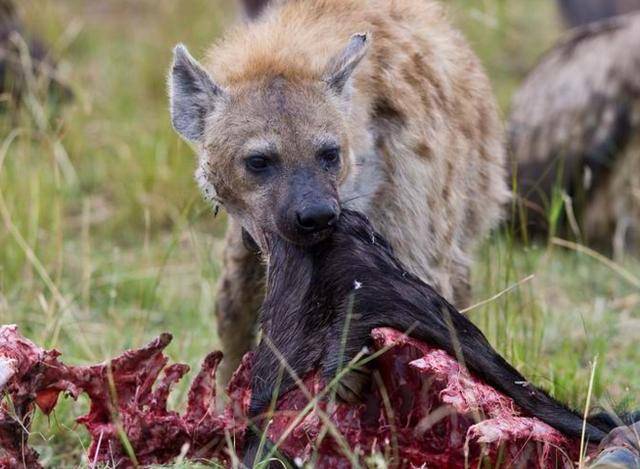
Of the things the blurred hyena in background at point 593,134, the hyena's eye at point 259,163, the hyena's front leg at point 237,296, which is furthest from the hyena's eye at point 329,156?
the blurred hyena in background at point 593,134

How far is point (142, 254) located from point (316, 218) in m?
2.22

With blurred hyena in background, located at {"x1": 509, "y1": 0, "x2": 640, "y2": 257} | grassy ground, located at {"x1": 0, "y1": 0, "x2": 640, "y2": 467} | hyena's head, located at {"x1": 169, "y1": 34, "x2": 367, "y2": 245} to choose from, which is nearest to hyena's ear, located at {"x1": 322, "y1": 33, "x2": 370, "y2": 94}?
hyena's head, located at {"x1": 169, "y1": 34, "x2": 367, "y2": 245}

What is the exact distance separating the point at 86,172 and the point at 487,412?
3.88 m

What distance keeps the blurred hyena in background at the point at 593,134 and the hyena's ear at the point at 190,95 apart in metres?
2.16

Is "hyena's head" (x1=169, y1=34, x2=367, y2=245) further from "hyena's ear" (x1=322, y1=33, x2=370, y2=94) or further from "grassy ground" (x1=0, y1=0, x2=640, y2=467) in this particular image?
"grassy ground" (x1=0, y1=0, x2=640, y2=467)

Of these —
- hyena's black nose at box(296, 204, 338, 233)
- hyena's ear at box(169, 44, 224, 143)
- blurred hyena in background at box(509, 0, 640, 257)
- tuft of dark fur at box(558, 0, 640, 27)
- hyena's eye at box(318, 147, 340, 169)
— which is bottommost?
blurred hyena in background at box(509, 0, 640, 257)

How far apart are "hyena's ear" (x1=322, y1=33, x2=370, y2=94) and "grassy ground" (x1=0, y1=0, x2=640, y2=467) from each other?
65cm

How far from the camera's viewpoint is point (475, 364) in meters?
2.29

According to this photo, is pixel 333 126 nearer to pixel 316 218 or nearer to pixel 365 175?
pixel 365 175

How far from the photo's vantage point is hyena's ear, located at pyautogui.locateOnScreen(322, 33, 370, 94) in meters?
3.03

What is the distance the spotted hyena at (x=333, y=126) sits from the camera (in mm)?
3004

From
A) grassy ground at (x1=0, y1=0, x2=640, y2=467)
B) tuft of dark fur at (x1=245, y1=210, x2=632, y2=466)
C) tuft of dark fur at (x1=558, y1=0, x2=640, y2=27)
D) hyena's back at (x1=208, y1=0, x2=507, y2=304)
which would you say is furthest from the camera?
tuft of dark fur at (x1=558, y1=0, x2=640, y2=27)

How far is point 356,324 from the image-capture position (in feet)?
7.32

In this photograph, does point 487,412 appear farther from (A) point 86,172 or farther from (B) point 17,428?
(A) point 86,172
